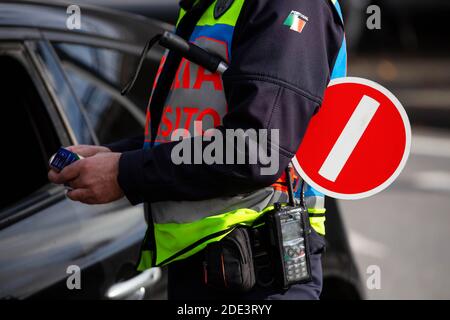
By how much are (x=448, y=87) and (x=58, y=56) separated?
10.5 meters

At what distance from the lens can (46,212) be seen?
2.37m

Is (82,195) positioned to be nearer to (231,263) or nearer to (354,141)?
(231,263)

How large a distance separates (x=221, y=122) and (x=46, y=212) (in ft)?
2.17

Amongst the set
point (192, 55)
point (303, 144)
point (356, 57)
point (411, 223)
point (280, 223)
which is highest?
point (356, 57)

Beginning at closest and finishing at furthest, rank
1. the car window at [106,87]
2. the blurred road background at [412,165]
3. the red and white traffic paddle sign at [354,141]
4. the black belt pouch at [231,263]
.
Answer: the black belt pouch at [231,263]
the red and white traffic paddle sign at [354,141]
the car window at [106,87]
the blurred road background at [412,165]

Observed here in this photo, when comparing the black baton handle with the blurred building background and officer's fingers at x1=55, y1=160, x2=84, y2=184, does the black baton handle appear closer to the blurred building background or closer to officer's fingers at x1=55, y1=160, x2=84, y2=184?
officer's fingers at x1=55, y1=160, x2=84, y2=184

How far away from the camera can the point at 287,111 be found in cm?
189

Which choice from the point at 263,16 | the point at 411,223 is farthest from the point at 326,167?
the point at 411,223

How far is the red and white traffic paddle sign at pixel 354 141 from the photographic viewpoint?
81.6 inches

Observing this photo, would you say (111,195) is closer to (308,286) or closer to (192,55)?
(192,55)

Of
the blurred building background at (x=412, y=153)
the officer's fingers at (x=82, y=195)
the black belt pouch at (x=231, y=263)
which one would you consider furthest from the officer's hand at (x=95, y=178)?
the blurred building background at (x=412, y=153)

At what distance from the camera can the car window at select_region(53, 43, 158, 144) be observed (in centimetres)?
267

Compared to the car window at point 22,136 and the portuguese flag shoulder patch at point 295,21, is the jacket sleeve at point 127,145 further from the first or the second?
the portuguese flag shoulder patch at point 295,21

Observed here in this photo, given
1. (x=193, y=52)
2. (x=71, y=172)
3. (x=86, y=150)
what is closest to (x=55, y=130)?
(x=86, y=150)
